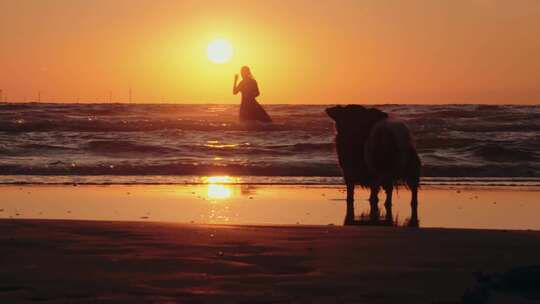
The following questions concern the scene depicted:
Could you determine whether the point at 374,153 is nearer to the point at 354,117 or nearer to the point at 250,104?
the point at 354,117

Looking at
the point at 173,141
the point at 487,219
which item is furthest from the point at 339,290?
the point at 173,141

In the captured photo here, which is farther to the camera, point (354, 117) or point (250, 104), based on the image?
point (250, 104)

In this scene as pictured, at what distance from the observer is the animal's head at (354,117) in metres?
10.7

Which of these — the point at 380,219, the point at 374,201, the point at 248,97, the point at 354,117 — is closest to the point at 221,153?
the point at 248,97

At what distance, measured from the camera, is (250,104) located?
A: 27.3m

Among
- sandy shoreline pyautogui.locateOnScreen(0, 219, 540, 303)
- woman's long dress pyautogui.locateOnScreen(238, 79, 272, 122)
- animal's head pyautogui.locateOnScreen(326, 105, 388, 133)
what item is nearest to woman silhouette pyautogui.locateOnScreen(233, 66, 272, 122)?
woman's long dress pyautogui.locateOnScreen(238, 79, 272, 122)

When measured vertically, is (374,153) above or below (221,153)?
above

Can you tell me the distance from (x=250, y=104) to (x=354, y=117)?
16656 mm

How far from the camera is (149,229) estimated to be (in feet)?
25.0

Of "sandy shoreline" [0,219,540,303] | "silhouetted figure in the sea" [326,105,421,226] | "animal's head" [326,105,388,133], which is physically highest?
"animal's head" [326,105,388,133]

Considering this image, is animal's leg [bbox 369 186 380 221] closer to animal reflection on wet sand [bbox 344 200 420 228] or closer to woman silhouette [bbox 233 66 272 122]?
animal reflection on wet sand [bbox 344 200 420 228]

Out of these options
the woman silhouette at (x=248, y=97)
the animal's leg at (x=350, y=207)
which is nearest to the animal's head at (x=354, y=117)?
the animal's leg at (x=350, y=207)

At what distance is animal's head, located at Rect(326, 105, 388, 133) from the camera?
10.7 m

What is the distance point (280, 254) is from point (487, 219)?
4.06 m
